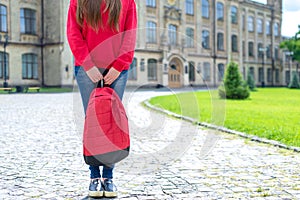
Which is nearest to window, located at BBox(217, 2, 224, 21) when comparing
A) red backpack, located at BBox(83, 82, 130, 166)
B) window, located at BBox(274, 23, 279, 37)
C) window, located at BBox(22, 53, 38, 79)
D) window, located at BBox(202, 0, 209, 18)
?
window, located at BBox(202, 0, 209, 18)

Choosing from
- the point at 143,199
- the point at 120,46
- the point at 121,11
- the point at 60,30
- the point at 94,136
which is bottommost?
the point at 143,199

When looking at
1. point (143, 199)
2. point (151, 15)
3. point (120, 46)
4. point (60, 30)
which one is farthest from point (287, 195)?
point (151, 15)

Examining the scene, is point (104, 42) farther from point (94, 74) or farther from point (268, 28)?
point (268, 28)

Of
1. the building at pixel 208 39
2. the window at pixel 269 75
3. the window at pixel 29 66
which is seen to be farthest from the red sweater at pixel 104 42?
the window at pixel 269 75

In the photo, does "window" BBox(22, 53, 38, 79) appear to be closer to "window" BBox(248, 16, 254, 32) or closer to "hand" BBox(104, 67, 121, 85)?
"hand" BBox(104, 67, 121, 85)

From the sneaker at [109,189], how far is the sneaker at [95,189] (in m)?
0.05

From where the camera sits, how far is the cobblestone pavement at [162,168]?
3643 mm

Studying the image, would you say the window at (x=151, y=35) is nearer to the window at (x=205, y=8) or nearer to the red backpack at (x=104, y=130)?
the window at (x=205, y=8)

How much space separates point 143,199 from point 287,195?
130 cm

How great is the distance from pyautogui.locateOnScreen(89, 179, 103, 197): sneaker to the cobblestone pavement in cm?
13

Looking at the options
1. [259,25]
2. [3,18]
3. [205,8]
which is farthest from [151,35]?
[259,25]

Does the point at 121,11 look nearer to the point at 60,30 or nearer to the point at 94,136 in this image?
the point at 94,136

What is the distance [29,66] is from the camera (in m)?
32.8

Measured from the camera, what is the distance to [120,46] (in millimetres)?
3426
